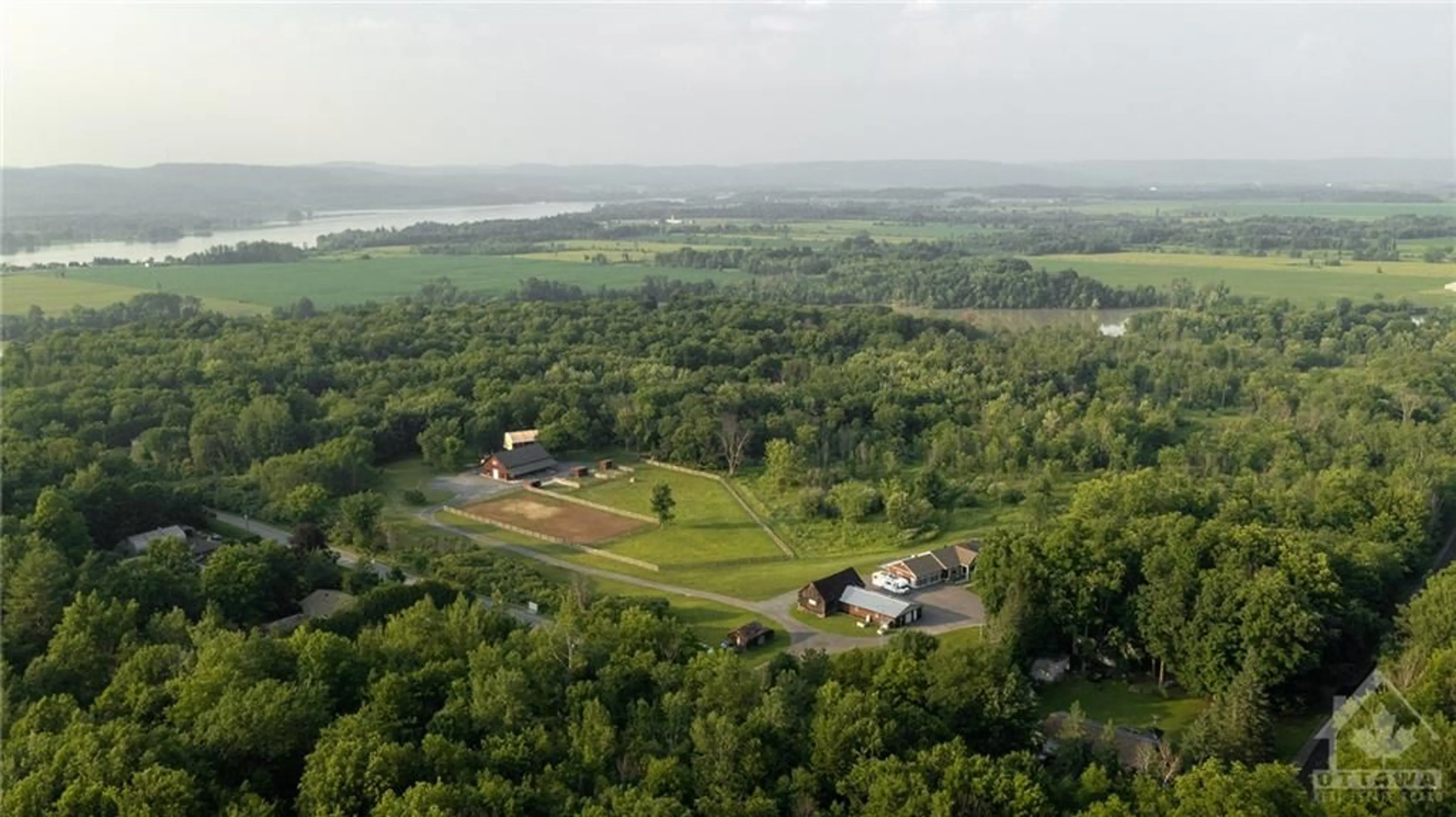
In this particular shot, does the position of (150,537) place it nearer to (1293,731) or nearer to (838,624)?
(838,624)

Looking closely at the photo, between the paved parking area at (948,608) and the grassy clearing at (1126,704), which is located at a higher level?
the paved parking area at (948,608)

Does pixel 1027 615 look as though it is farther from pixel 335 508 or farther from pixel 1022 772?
pixel 335 508

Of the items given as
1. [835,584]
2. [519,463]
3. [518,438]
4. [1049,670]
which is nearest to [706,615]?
[835,584]

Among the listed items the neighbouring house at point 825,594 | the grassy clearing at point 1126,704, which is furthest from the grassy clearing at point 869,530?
the grassy clearing at point 1126,704

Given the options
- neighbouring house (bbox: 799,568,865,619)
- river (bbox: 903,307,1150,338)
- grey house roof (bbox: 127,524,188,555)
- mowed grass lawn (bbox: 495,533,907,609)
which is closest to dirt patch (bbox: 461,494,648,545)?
mowed grass lawn (bbox: 495,533,907,609)

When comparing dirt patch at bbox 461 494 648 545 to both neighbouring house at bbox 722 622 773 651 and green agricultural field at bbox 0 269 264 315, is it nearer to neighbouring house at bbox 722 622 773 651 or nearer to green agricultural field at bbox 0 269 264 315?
neighbouring house at bbox 722 622 773 651

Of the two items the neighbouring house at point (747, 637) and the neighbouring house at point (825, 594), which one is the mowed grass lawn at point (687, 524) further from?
the neighbouring house at point (747, 637)

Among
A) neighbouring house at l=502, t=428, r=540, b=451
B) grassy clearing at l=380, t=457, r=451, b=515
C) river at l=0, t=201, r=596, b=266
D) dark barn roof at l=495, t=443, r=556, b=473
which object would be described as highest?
river at l=0, t=201, r=596, b=266
